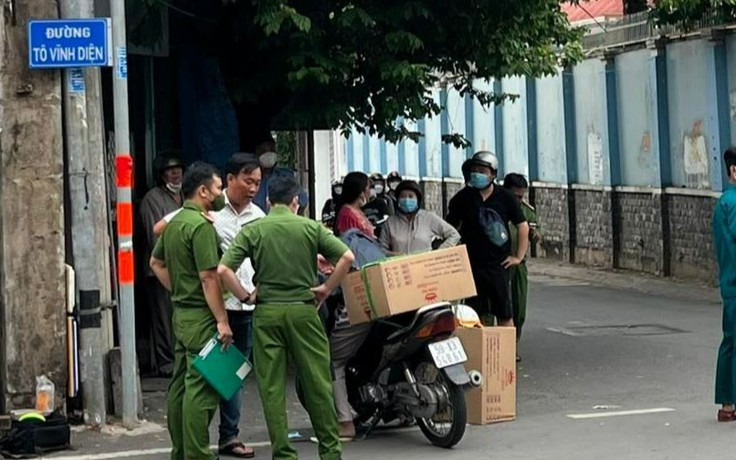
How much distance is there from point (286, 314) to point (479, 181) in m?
4.19

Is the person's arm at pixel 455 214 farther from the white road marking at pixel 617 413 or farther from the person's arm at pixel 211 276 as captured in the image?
the person's arm at pixel 211 276

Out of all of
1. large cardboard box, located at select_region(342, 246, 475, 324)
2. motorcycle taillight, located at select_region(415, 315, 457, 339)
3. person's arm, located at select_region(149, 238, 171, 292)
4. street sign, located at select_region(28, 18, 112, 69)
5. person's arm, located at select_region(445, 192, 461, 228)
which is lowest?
motorcycle taillight, located at select_region(415, 315, 457, 339)

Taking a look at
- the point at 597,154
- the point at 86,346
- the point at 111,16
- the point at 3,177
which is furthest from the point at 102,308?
the point at 597,154

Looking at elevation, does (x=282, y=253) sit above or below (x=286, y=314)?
above

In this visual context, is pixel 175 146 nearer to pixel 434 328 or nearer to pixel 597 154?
pixel 434 328

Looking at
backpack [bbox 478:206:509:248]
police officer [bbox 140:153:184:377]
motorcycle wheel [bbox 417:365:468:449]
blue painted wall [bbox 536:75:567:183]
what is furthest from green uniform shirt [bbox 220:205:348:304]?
blue painted wall [bbox 536:75:567:183]

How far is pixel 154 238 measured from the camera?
471 inches

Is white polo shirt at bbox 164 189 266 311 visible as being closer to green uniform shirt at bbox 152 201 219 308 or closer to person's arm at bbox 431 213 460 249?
green uniform shirt at bbox 152 201 219 308

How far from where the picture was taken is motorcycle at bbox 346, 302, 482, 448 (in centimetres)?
920

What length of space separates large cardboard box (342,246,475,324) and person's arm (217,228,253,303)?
1.07m

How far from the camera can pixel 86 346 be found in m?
10.1

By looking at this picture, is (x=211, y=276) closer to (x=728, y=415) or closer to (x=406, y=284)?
(x=406, y=284)

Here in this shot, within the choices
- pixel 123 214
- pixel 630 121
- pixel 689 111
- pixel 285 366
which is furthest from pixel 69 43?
pixel 630 121

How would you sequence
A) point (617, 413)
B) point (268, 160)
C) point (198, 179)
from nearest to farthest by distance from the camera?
point (198, 179), point (617, 413), point (268, 160)
